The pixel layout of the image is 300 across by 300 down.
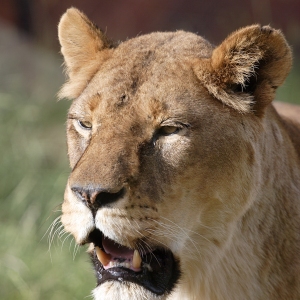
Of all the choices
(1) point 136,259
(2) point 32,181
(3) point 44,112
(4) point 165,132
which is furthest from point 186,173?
(3) point 44,112

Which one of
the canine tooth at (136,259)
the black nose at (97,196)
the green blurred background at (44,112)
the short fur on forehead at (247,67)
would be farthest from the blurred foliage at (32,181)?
the short fur on forehead at (247,67)

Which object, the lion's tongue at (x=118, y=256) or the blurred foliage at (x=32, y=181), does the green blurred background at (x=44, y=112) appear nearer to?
the blurred foliage at (x=32, y=181)

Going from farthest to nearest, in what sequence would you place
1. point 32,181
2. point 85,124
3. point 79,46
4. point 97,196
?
point 32,181 < point 79,46 < point 85,124 < point 97,196

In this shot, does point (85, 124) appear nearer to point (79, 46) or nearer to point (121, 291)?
point (79, 46)

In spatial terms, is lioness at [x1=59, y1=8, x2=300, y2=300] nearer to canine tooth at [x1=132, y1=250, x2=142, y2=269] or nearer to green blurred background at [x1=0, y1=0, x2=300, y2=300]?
canine tooth at [x1=132, y1=250, x2=142, y2=269]

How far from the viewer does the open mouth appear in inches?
97.8

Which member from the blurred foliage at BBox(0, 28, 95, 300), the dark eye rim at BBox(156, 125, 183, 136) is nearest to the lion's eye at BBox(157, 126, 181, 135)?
the dark eye rim at BBox(156, 125, 183, 136)

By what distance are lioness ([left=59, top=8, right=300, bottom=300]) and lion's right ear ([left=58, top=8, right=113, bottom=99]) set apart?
0.06 metres

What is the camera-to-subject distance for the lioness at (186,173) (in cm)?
240

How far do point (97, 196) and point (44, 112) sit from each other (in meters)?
5.05

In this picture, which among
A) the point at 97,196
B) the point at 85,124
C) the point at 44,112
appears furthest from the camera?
the point at 44,112

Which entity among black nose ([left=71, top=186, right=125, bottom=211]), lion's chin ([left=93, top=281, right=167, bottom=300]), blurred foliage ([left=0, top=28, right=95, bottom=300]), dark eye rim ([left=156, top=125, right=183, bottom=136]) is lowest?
blurred foliage ([left=0, top=28, right=95, bottom=300])

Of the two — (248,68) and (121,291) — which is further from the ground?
(248,68)

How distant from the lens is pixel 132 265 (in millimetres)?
2500
